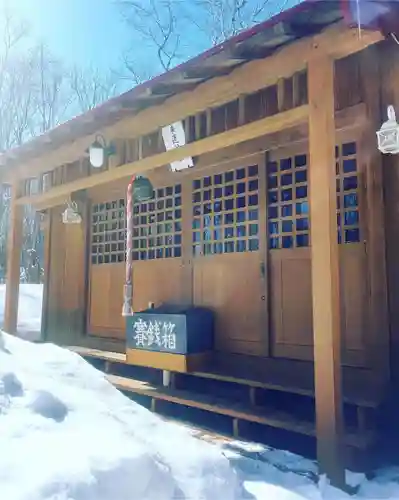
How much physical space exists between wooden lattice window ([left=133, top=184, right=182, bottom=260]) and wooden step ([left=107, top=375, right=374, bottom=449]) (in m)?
1.62

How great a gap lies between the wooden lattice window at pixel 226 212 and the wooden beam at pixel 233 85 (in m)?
0.90

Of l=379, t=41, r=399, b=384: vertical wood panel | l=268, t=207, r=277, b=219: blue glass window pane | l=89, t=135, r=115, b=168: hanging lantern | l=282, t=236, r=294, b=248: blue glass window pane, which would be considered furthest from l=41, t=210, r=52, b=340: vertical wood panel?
l=379, t=41, r=399, b=384: vertical wood panel

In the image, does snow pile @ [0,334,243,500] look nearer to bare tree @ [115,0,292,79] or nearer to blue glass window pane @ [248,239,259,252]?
blue glass window pane @ [248,239,259,252]

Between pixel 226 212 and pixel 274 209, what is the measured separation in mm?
650

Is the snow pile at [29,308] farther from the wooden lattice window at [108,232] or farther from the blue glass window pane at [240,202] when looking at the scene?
the blue glass window pane at [240,202]

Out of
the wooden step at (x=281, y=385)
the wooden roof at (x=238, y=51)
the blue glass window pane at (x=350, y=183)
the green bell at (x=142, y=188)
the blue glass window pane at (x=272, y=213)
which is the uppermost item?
the wooden roof at (x=238, y=51)

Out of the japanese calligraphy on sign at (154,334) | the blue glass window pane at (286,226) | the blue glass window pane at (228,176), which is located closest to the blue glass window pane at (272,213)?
the blue glass window pane at (286,226)

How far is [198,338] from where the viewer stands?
5281 millimetres

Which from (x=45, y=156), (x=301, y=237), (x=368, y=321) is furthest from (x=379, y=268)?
(x=45, y=156)

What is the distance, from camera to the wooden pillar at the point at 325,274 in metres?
3.31

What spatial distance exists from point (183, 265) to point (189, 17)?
1317cm

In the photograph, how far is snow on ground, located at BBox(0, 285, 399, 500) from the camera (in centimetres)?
209

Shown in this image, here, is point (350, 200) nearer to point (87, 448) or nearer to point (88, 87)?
point (87, 448)

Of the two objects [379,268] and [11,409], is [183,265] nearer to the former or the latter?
[379,268]
